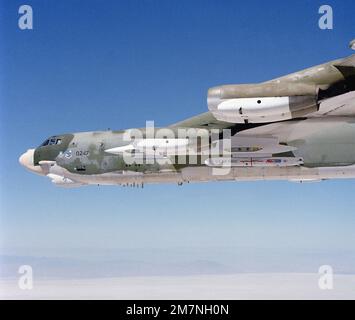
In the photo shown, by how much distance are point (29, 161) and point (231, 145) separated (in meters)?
7.17

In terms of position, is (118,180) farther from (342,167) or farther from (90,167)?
(342,167)

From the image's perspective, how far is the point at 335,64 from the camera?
13391 mm

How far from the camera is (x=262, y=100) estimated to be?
44.2 ft

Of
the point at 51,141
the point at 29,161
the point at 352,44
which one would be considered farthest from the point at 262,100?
the point at 29,161

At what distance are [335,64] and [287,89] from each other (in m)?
1.20

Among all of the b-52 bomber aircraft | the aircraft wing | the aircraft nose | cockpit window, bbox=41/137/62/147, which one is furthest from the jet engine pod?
the aircraft nose

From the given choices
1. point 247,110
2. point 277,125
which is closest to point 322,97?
point 247,110

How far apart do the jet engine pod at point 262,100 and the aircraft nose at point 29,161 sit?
849cm

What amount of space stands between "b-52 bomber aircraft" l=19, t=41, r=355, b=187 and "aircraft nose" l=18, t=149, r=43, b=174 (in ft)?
0.12

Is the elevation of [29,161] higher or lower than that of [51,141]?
lower

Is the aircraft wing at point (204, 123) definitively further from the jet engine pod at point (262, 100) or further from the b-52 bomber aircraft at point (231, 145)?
the jet engine pod at point (262, 100)

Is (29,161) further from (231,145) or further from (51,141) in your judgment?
(231,145)

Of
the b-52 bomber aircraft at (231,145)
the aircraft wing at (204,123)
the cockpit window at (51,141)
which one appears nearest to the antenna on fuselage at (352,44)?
the b-52 bomber aircraft at (231,145)

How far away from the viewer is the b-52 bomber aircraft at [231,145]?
13496mm
